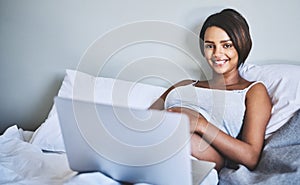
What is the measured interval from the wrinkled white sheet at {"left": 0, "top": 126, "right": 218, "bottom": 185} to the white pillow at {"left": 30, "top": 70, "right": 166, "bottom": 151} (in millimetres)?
83

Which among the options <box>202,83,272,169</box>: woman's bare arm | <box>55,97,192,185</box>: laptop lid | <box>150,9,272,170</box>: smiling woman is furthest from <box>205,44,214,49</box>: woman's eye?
<box>55,97,192,185</box>: laptop lid

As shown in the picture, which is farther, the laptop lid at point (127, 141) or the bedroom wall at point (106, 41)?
the bedroom wall at point (106, 41)

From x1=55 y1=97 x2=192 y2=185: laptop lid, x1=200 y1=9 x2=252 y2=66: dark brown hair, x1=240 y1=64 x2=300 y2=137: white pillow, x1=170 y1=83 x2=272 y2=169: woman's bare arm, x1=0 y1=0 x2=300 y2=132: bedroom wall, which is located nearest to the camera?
x1=55 y1=97 x2=192 y2=185: laptop lid

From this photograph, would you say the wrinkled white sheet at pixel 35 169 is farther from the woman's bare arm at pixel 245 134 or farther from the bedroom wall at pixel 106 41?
Result: the bedroom wall at pixel 106 41

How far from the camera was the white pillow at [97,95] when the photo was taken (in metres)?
1.58

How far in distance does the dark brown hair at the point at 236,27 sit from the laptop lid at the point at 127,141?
796 mm

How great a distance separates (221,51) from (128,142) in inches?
31.0

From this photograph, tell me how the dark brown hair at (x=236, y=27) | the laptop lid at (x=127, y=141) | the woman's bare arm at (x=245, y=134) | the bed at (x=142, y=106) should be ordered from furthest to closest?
the dark brown hair at (x=236, y=27) < the woman's bare arm at (x=245, y=134) < the bed at (x=142, y=106) < the laptop lid at (x=127, y=141)

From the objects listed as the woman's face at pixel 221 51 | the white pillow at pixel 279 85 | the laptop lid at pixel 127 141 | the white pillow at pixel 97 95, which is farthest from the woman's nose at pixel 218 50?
the laptop lid at pixel 127 141

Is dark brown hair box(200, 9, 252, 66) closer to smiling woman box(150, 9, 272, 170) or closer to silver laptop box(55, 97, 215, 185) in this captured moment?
smiling woman box(150, 9, 272, 170)

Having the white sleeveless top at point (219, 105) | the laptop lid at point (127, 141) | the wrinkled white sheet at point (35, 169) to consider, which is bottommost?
the wrinkled white sheet at point (35, 169)

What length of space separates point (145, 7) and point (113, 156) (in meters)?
1.07

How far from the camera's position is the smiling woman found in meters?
1.24

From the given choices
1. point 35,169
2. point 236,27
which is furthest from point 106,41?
point 35,169
